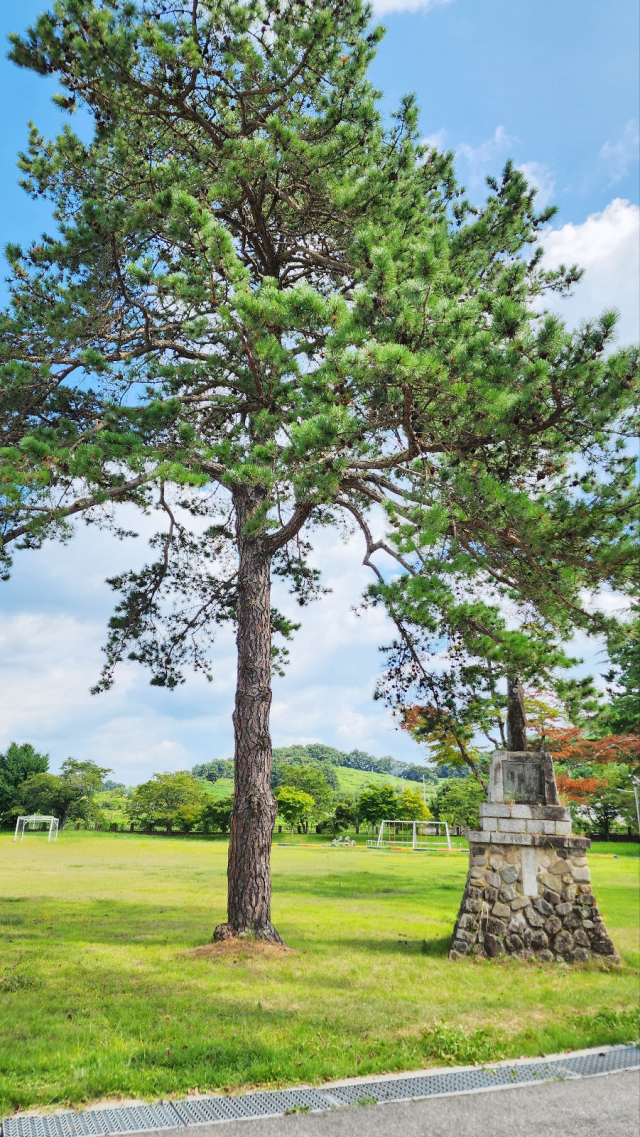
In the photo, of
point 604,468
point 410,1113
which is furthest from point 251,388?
point 410,1113

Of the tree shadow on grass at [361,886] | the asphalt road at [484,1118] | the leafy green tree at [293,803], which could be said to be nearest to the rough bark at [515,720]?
the asphalt road at [484,1118]

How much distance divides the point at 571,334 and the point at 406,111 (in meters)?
4.24

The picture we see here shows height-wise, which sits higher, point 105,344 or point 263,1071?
point 105,344

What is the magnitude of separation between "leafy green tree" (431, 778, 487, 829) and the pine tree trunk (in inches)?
871

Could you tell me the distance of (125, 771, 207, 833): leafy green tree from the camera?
34250 millimetres

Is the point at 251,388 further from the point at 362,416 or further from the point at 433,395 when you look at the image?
the point at 433,395

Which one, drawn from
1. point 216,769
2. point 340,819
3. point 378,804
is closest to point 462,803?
point 378,804

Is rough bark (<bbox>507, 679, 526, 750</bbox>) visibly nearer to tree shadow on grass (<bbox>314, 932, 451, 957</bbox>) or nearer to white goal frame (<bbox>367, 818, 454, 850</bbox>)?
tree shadow on grass (<bbox>314, 932, 451, 957</bbox>)

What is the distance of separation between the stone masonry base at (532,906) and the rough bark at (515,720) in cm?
115

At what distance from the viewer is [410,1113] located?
3.29m

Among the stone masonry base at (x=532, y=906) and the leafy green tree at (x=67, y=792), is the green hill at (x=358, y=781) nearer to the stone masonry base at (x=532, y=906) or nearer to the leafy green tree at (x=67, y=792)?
the leafy green tree at (x=67, y=792)

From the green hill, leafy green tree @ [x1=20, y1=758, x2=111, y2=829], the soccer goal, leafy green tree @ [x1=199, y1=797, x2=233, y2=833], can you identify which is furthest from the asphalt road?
the green hill

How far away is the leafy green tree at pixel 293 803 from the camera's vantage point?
35656mm

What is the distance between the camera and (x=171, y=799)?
34.7 metres
